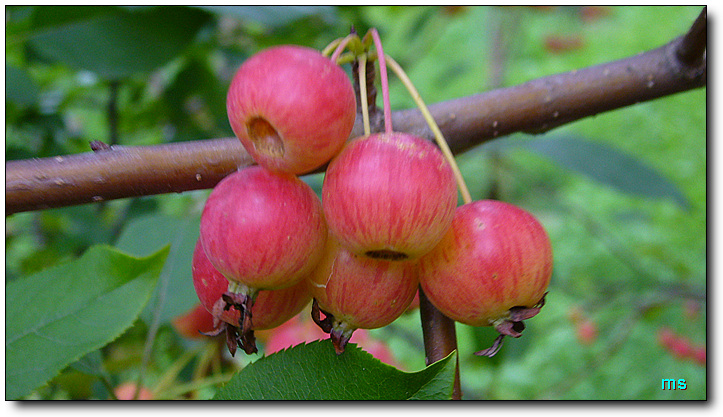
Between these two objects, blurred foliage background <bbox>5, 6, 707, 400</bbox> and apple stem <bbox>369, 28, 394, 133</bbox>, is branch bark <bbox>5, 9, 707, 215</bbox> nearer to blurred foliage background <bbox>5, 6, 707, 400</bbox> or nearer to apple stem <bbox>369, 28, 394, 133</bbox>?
apple stem <bbox>369, 28, 394, 133</bbox>

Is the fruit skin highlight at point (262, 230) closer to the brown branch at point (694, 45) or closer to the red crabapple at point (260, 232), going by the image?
the red crabapple at point (260, 232)

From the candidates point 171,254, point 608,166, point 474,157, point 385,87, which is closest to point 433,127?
point 385,87

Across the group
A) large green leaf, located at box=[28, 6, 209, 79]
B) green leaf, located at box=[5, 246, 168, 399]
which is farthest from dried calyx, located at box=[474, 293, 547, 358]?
large green leaf, located at box=[28, 6, 209, 79]

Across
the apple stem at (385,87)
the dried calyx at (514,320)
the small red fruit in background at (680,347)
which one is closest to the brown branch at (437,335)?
the dried calyx at (514,320)

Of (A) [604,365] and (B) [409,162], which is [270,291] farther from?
(A) [604,365]

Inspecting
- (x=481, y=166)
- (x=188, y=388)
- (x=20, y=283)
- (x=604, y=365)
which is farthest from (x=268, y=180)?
(x=481, y=166)
